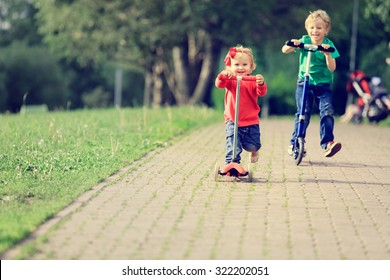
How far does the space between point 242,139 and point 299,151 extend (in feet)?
4.67

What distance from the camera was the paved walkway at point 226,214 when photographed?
768 centimetres

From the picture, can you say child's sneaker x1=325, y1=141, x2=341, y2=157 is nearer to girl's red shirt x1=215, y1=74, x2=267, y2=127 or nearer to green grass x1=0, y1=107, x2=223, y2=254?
girl's red shirt x1=215, y1=74, x2=267, y2=127

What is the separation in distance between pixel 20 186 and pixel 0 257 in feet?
10.3

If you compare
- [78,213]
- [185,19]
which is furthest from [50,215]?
[185,19]

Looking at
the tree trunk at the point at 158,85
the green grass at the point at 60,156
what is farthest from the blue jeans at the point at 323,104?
the tree trunk at the point at 158,85

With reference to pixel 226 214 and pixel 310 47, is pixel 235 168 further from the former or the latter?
pixel 226 214

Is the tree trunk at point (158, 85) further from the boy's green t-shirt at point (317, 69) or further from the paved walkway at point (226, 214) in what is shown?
the boy's green t-shirt at point (317, 69)

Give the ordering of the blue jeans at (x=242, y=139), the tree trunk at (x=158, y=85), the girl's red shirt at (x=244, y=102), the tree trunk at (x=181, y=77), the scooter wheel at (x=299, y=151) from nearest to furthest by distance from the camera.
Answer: the girl's red shirt at (x=244, y=102) < the blue jeans at (x=242, y=139) < the scooter wheel at (x=299, y=151) < the tree trunk at (x=181, y=77) < the tree trunk at (x=158, y=85)

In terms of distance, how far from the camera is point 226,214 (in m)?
9.16

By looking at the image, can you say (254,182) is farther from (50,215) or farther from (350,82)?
(350,82)

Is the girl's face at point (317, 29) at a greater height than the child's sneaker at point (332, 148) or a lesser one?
greater

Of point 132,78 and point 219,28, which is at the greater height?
point 219,28

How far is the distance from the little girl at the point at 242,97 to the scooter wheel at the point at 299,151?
1.07 metres

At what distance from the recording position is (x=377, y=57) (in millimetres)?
29906
